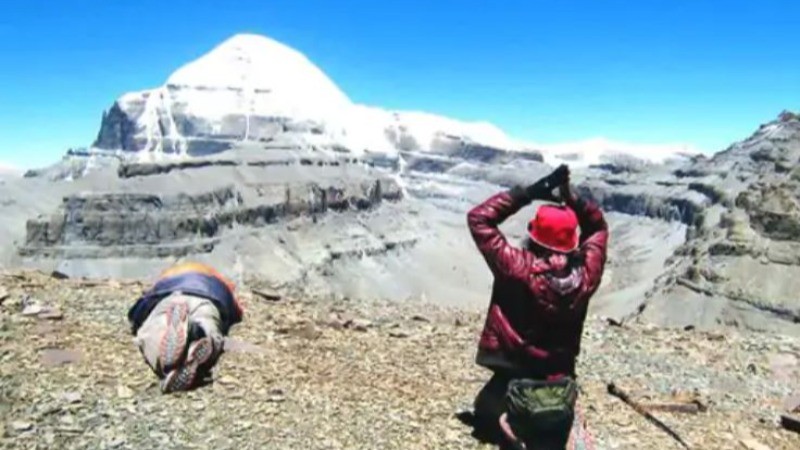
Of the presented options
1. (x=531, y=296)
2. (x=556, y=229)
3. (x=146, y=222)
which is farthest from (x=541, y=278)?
(x=146, y=222)

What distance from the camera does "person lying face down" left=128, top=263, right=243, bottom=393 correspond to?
8523 mm

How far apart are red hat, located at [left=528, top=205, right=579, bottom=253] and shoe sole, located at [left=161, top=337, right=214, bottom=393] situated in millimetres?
3972

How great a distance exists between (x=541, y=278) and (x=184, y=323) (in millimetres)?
4319

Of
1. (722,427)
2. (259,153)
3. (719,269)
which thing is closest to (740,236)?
(719,269)

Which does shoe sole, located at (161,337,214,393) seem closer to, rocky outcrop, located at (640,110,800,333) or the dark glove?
the dark glove

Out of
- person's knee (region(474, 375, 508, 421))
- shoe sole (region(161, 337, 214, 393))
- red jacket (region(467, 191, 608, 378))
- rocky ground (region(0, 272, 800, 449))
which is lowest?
rocky ground (region(0, 272, 800, 449))

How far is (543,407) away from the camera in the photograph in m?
6.53

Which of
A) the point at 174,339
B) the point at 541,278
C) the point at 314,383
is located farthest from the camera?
the point at 314,383

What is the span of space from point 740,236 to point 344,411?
71739mm

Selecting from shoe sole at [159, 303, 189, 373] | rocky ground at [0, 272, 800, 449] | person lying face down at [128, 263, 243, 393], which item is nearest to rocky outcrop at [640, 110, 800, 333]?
rocky ground at [0, 272, 800, 449]

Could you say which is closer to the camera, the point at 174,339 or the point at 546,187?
the point at 546,187

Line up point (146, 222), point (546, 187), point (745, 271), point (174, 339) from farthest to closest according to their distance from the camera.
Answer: point (146, 222) < point (745, 271) < point (174, 339) < point (546, 187)

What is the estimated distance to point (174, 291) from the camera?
32.6ft

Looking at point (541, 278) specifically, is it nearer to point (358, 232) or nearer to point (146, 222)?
point (146, 222)
